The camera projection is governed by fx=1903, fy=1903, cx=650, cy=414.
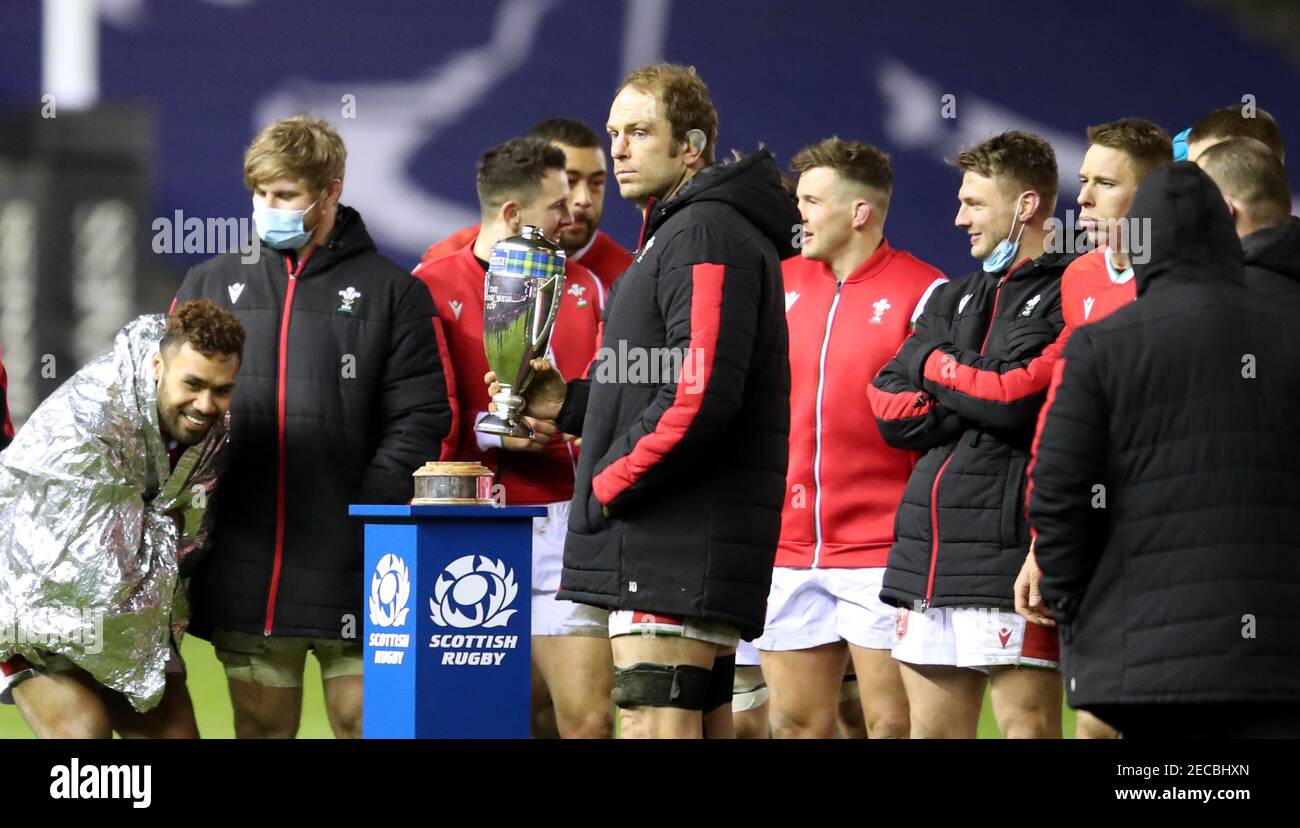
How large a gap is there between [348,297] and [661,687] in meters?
1.31

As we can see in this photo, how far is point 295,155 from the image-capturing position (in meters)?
4.22

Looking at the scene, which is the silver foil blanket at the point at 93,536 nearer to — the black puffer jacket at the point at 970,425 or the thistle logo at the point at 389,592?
the thistle logo at the point at 389,592

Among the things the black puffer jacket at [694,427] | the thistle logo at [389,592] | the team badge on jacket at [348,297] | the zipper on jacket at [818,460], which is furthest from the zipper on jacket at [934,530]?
the team badge on jacket at [348,297]

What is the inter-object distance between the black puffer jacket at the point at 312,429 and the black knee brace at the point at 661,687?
909mm

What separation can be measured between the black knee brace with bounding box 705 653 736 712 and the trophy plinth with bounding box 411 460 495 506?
1.85 feet

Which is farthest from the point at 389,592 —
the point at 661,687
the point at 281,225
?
the point at 281,225

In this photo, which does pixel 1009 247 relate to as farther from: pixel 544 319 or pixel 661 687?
pixel 661 687

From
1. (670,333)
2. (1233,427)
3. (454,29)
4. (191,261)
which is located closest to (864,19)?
(454,29)

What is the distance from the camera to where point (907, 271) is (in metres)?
4.69

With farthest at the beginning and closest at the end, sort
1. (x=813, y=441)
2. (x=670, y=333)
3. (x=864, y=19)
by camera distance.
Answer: (x=864, y=19)
(x=813, y=441)
(x=670, y=333)
